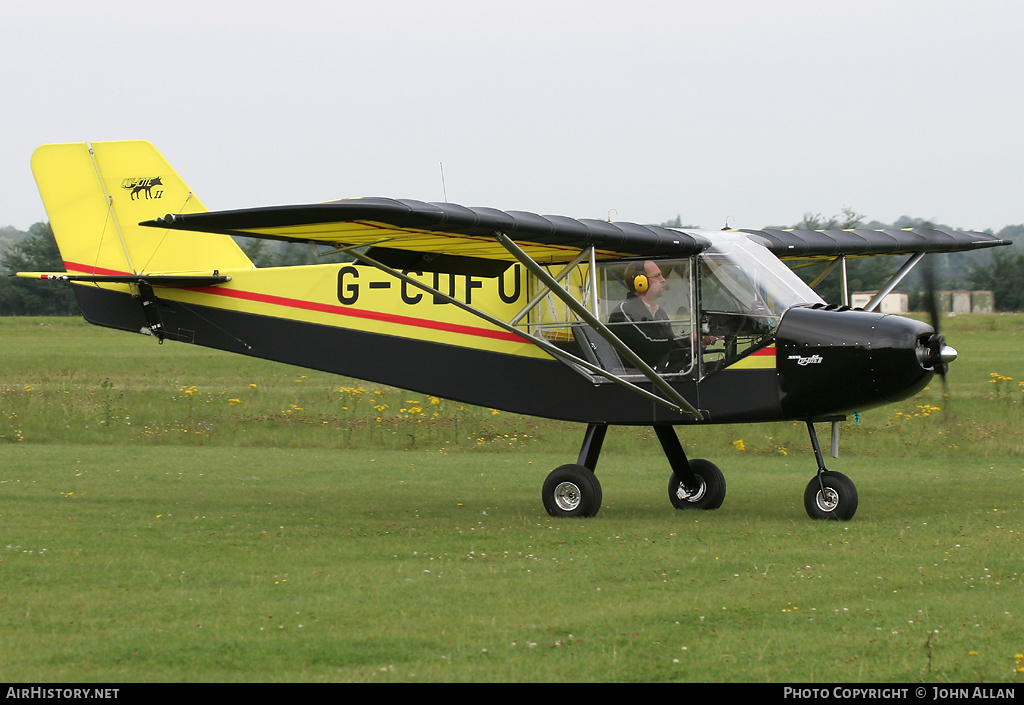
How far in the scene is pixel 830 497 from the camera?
39.0 ft

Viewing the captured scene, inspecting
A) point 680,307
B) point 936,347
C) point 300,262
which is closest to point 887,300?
point 680,307

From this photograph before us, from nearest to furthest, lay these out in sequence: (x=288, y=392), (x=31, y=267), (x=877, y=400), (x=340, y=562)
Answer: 1. (x=340, y=562)
2. (x=877, y=400)
3. (x=288, y=392)
4. (x=31, y=267)


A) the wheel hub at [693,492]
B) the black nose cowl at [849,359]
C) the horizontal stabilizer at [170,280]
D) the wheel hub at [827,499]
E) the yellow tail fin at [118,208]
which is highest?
the yellow tail fin at [118,208]

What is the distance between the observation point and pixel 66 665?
6.10m

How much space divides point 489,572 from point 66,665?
143 inches

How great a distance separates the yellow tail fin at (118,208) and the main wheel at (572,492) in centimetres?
524

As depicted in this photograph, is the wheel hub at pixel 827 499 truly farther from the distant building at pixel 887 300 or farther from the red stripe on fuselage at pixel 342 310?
the red stripe on fuselage at pixel 342 310

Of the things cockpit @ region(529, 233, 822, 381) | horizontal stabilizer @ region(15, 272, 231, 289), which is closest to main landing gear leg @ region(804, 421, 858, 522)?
cockpit @ region(529, 233, 822, 381)

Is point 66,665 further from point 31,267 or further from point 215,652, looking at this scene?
point 31,267

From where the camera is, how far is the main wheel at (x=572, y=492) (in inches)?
488

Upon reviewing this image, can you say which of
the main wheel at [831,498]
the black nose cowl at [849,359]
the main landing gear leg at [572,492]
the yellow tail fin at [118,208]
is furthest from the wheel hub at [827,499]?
the yellow tail fin at [118,208]

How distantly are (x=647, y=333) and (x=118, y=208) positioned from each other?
7385 millimetres

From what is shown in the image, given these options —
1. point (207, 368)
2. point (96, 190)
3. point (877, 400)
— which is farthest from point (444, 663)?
point (207, 368)

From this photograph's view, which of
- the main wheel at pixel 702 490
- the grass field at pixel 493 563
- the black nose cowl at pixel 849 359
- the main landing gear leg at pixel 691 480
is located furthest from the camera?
the main wheel at pixel 702 490
